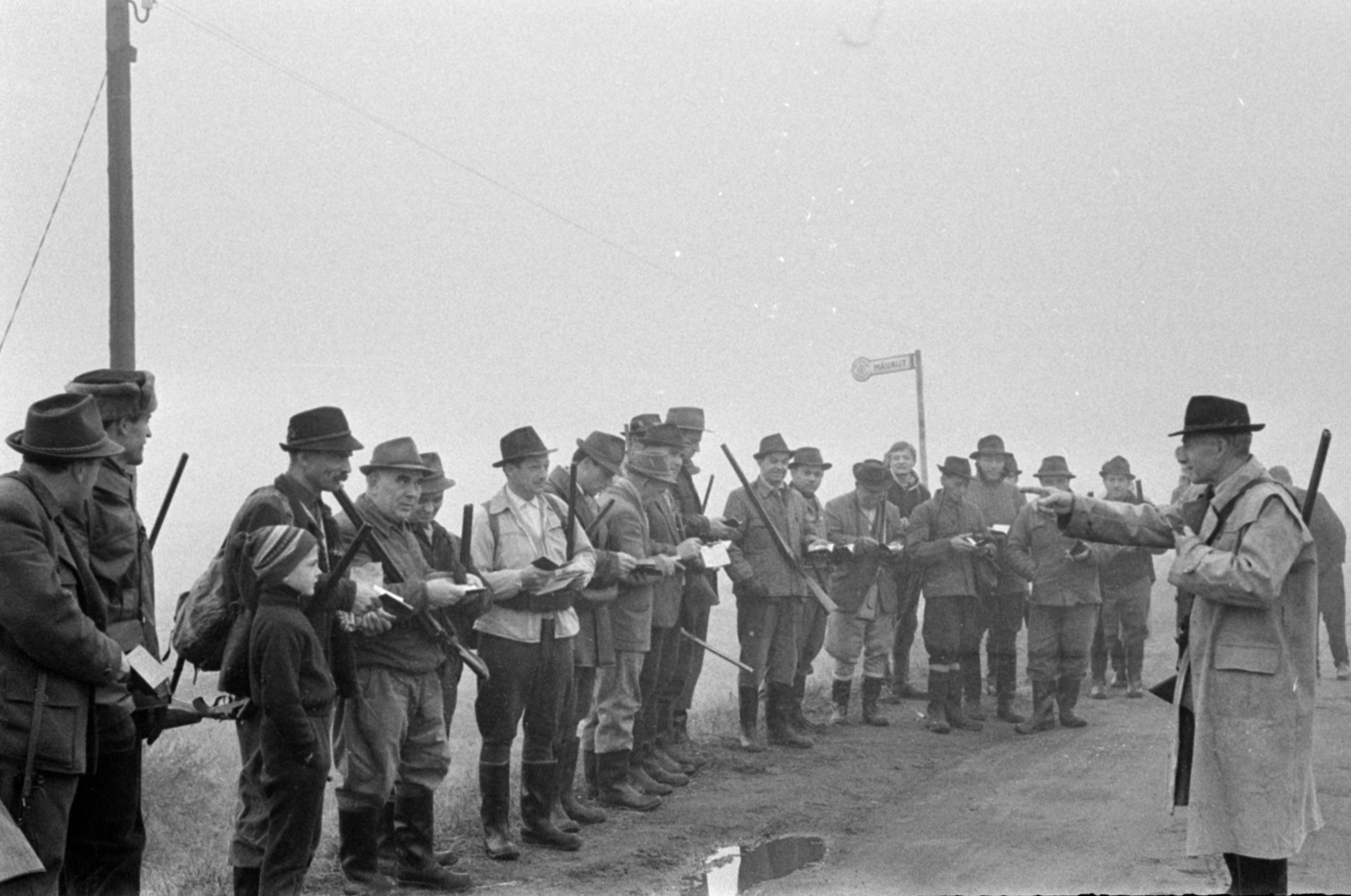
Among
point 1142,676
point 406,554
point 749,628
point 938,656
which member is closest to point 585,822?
point 406,554

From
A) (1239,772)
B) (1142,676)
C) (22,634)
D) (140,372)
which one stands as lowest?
(1142,676)

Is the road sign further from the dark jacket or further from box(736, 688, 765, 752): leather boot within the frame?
the dark jacket

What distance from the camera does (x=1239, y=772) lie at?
553 cm

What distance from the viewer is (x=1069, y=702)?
11398 mm

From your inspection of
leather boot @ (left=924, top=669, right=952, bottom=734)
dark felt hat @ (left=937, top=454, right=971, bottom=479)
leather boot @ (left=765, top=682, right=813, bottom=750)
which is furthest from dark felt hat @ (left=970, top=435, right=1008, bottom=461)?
leather boot @ (left=765, top=682, right=813, bottom=750)

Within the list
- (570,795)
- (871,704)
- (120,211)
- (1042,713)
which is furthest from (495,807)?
(1042,713)

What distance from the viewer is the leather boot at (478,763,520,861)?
277 inches

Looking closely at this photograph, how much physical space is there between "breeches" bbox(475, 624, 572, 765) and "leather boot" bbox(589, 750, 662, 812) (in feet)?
3.22

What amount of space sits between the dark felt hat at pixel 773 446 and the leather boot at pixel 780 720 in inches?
74.3

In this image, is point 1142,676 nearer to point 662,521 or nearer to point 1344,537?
point 1344,537

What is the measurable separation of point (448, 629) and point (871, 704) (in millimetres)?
5811

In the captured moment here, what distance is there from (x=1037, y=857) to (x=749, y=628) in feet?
13.1

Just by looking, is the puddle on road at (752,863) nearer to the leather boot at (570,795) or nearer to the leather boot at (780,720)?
the leather boot at (570,795)

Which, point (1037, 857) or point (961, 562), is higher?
point (961, 562)
